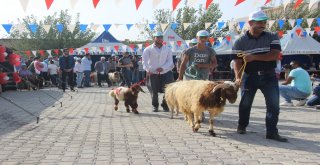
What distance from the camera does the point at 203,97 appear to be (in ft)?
21.7

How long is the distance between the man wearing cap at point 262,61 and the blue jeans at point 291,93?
5.62 m

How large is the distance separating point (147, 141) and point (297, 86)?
6.77 metres

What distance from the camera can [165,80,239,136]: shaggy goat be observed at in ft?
21.2

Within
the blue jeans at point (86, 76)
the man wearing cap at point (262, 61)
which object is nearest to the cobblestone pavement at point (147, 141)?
the man wearing cap at point (262, 61)

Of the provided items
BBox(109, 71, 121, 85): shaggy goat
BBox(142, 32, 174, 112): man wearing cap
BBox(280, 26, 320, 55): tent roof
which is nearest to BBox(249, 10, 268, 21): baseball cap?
BBox(142, 32, 174, 112): man wearing cap

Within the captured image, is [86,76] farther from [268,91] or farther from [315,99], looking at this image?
[268,91]

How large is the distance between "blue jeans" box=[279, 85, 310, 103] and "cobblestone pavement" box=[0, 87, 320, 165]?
2206 mm

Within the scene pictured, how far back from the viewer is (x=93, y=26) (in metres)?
22.6

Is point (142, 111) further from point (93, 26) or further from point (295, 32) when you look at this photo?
point (295, 32)

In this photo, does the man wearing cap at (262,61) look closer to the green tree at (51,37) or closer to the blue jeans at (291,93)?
the blue jeans at (291,93)

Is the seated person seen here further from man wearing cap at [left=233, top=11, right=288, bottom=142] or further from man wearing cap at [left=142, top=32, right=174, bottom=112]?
man wearing cap at [left=233, top=11, right=288, bottom=142]

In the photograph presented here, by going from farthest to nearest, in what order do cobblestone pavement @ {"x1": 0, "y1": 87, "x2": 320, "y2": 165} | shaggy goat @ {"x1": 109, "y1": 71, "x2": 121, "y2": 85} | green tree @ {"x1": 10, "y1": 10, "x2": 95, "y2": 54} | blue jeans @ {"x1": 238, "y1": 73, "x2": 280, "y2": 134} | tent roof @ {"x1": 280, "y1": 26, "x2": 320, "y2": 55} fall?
green tree @ {"x1": 10, "y1": 10, "x2": 95, "y2": 54} → tent roof @ {"x1": 280, "y1": 26, "x2": 320, "y2": 55} → shaggy goat @ {"x1": 109, "y1": 71, "x2": 121, "y2": 85} → blue jeans @ {"x1": 238, "y1": 73, "x2": 280, "y2": 134} → cobblestone pavement @ {"x1": 0, "y1": 87, "x2": 320, "y2": 165}

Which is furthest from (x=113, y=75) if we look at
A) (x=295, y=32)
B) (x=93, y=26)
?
(x=295, y=32)

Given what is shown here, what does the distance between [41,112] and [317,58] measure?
81.4ft
